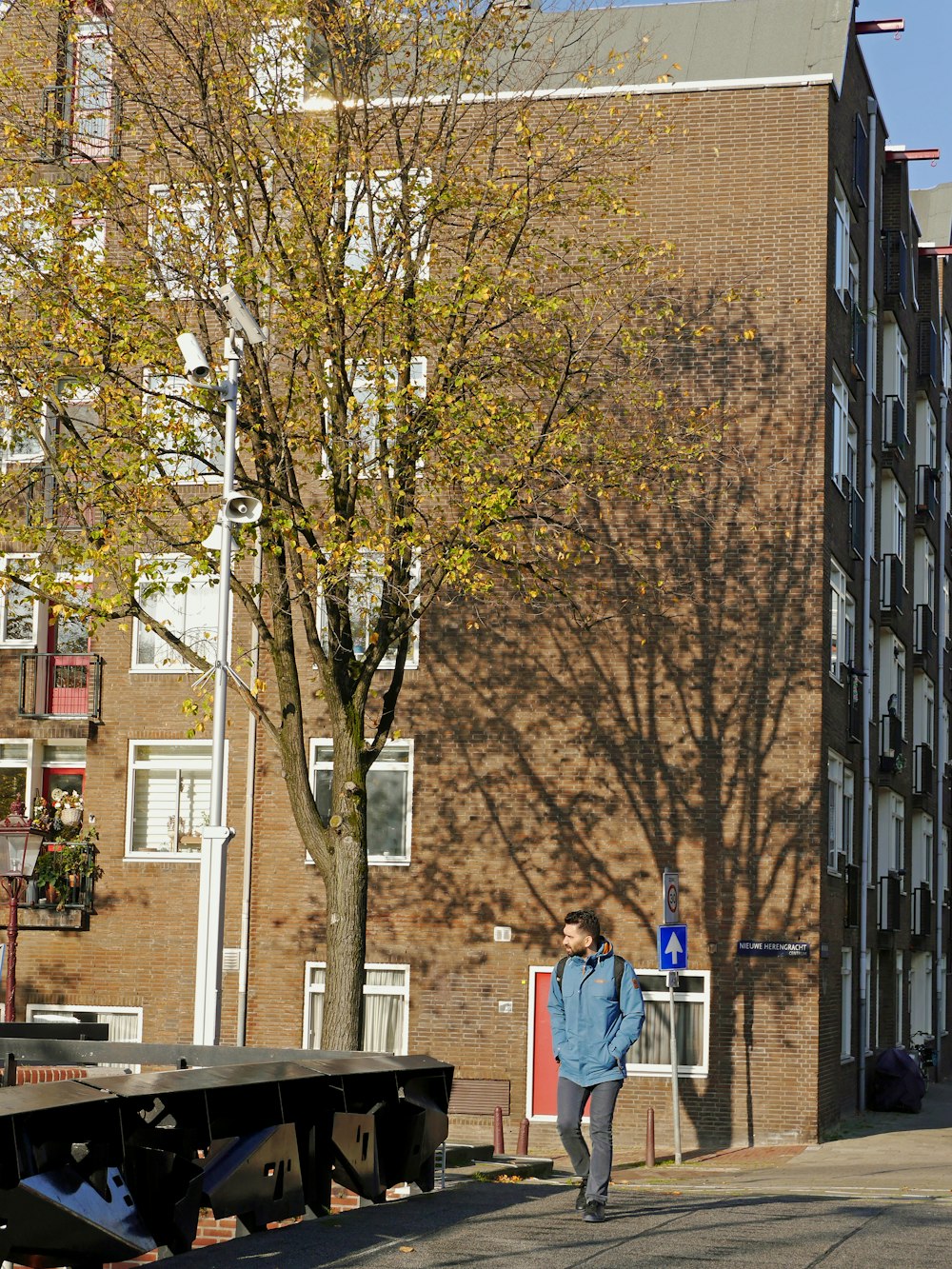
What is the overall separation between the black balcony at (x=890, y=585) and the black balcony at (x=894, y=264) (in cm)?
524

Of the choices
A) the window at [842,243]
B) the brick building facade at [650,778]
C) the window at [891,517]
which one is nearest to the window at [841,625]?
the brick building facade at [650,778]

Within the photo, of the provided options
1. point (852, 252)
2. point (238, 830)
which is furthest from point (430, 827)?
point (852, 252)

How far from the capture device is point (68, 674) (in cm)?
2853

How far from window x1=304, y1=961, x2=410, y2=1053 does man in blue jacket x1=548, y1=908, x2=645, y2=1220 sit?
15483mm

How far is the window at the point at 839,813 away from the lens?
27016mm

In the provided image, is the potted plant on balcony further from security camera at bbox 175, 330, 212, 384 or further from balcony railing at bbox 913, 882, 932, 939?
balcony railing at bbox 913, 882, 932, 939

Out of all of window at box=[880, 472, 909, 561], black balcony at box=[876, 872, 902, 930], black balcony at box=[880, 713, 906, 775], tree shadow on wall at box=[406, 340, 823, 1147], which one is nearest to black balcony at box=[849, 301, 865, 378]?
window at box=[880, 472, 909, 561]

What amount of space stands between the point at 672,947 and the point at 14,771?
12156mm

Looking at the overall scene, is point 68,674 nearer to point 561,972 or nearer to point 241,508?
point 241,508

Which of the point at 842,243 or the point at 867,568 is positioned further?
the point at 867,568

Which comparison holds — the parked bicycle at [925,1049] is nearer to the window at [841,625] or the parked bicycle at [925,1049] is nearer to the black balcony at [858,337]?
the window at [841,625]

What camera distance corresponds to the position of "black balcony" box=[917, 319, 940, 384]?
39.2 metres

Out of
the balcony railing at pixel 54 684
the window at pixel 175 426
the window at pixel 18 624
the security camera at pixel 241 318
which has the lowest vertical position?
the balcony railing at pixel 54 684

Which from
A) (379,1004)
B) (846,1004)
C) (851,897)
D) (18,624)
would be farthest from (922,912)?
(18,624)
